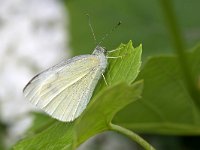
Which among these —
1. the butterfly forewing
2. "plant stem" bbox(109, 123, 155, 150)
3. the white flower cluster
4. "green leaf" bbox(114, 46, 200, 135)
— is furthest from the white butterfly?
the white flower cluster

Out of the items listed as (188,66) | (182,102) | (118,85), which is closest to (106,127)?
(118,85)

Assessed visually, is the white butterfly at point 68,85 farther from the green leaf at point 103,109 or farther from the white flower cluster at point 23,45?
the white flower cluster at point 23,45

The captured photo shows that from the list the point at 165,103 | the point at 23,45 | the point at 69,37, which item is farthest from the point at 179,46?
the point at 23,45

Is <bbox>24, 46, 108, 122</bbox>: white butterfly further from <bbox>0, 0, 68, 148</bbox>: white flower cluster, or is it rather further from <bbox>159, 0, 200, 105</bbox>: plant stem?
<bbox>0, 0, 68, 148</bbox>: white flower cluster

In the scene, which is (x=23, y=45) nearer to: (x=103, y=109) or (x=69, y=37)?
(x=69, y=37)

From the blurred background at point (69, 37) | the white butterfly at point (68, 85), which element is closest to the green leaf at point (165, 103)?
the white butterfly at point (68, 85)

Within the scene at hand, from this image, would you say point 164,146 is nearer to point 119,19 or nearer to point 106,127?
point 119,19
